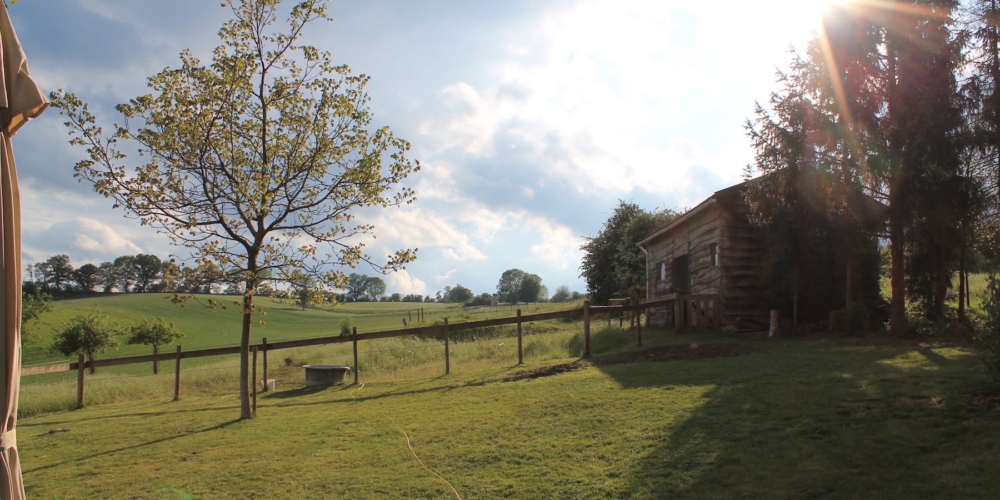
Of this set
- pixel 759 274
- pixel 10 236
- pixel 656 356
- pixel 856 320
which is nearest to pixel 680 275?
pixel 759 274

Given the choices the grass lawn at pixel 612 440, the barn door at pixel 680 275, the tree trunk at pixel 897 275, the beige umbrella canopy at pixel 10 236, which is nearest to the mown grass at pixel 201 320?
the barn door at pixel 680 275

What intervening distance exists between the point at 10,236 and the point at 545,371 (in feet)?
31.6

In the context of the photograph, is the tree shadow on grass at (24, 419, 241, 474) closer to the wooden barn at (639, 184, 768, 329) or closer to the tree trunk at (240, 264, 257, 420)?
the tree trunk at (240, 264, 257, 420)

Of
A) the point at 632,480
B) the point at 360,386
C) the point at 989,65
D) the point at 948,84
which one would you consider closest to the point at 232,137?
the point at 360,386

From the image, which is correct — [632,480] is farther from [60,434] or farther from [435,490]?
[60,434]

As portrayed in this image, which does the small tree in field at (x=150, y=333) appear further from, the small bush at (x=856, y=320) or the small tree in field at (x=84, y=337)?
the small bush at (x=856, y=320)

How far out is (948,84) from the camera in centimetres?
Result: 1261

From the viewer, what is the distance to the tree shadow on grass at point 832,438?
4.23m

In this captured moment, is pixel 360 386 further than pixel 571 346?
No

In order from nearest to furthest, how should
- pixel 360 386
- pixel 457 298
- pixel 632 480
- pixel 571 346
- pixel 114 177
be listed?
1. pixel 632 480
2. pixel 114 177
3. pixel 360 386
4. pixel 571 346
5. pixel 457 298

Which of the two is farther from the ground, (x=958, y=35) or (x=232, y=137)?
(x=958, y=35)

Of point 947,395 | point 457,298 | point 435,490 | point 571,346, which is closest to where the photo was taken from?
point 435,490

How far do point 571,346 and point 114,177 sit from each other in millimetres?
12480

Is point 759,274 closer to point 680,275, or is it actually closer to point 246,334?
point 680,275
